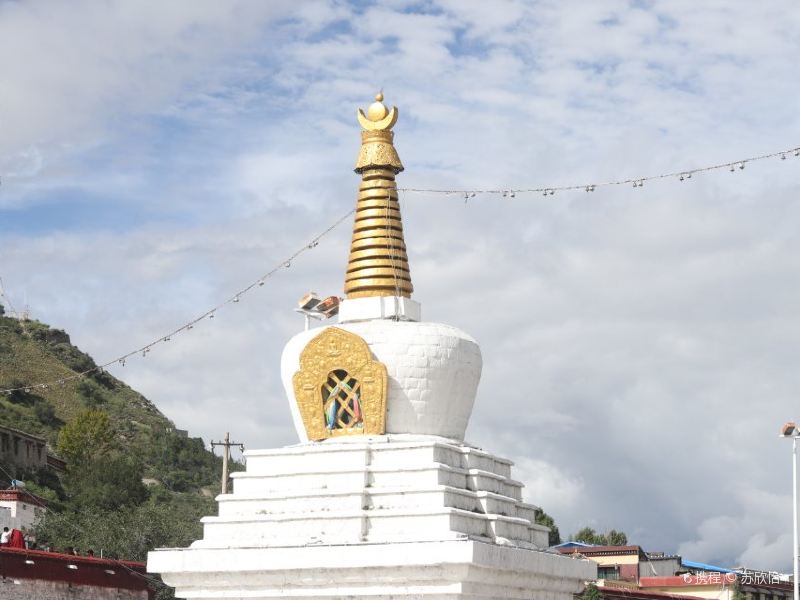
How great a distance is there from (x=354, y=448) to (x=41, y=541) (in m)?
17.4

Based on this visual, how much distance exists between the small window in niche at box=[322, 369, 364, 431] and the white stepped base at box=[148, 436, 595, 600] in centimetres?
43

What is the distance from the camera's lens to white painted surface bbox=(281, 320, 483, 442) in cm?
2584

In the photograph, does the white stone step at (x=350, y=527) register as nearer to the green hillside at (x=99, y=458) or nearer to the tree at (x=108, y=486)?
the green hillside at (x=99, y=458)

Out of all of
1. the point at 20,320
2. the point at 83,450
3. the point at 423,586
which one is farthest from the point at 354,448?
the point at 20,320

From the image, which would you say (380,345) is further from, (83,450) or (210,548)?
(83,450)

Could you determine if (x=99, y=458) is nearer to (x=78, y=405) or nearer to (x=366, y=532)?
(x=78, y=405)

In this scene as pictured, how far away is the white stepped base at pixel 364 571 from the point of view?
23.2m

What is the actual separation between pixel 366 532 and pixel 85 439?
40992 mm

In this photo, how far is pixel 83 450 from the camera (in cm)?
6253

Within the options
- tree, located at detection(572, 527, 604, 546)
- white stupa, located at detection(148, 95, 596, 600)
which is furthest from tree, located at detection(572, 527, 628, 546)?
white stupa, located at detection(148, 95, 596, 600)

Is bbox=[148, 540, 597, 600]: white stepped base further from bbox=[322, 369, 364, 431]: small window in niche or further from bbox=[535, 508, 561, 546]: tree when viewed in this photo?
bbox=[535, 508, 561, 546]: tree

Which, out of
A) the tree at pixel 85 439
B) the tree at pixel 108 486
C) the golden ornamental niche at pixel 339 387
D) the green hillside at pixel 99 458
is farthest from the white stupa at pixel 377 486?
the tree at pixel 85 439

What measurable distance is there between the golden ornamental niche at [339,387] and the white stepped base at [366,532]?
427 millimetres

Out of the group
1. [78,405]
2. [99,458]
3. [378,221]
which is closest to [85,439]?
[99,458]
